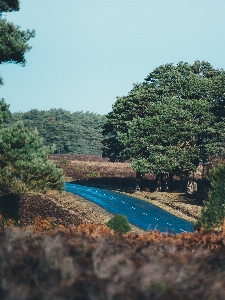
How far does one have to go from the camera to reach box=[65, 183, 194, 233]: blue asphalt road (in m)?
26.0

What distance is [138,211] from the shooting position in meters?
30.3

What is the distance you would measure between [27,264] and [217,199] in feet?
34.9

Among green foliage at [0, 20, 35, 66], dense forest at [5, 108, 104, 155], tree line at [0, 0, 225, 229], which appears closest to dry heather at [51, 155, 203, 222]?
tree line at [0, 0, 225, 229]

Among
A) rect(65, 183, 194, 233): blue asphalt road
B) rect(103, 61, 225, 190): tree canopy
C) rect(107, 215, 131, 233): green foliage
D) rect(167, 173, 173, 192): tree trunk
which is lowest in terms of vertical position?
rect(65, 183, 194, 233): blue asphalt road

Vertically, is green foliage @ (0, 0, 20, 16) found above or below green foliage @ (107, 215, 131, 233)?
above

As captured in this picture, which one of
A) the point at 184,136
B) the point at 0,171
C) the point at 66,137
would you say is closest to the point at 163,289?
the point at 0,171

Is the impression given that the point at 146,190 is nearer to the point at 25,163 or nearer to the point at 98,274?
the point at 25,163

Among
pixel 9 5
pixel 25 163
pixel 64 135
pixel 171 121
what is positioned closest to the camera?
pixel 25 163

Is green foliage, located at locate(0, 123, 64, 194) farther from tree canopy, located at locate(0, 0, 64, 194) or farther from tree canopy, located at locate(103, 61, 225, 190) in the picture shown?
tree canopy, located at locate(103, 61, 225, 190)

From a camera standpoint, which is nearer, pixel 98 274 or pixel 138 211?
pixel 98 274

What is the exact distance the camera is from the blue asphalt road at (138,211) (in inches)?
1022

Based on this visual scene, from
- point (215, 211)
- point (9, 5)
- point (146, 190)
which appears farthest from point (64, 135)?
point (215, 211)

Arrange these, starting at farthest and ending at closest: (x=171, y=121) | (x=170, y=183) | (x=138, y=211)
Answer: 1. (x=170, y=183)
2. (x=171, y=121)
3. (x=138, y=211)

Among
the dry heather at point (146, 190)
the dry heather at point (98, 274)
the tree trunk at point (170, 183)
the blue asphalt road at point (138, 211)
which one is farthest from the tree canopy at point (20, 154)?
the tree trunk at point (170, 183)
